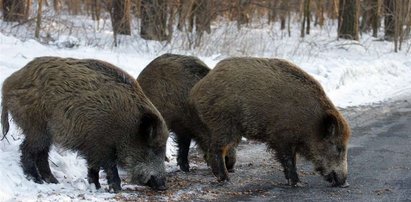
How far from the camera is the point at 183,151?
28.3ft

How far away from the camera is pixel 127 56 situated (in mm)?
15133

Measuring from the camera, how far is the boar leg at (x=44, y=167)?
24.1 ft

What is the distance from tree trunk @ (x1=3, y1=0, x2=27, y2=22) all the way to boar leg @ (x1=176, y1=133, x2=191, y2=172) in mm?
9076

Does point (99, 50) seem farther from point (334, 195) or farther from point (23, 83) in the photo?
point (334, 195)

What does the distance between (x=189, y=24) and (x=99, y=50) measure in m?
4.94

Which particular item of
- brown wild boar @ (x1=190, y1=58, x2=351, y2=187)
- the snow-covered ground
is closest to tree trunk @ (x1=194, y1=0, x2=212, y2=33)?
the snow-covered ground

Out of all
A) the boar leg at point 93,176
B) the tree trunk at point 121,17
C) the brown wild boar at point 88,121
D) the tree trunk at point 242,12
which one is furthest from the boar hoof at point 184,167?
the tree trunk at point 242,12

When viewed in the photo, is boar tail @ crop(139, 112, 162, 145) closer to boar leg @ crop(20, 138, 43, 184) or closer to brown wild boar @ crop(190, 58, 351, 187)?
brown wild boar @ crop(190, 58, 351, 187)

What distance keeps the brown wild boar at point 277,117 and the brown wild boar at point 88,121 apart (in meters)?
0.91

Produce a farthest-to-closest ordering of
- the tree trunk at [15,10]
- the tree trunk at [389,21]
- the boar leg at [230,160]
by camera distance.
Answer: the tree trunk at [389,21] → the tree trunk at [15,10] → the boar leg at [230,160]

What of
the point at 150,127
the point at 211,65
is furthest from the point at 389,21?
the point at 150,127

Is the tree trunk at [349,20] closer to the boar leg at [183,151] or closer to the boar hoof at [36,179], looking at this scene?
the boar leg at [183,151]

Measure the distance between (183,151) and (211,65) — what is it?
6408 mm

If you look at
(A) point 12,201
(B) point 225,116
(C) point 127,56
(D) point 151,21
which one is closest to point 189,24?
(D) point 151,21
